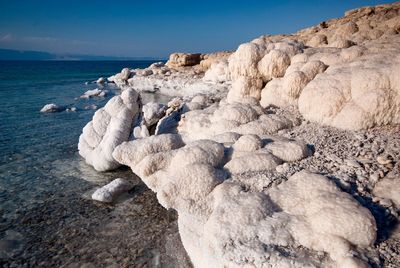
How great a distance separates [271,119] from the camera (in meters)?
8.86

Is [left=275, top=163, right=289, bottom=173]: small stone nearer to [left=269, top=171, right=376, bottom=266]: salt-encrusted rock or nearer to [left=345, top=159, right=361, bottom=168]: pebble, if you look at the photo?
[left=269, top=171, right=376, bottom=266]: salt-encrusted rock

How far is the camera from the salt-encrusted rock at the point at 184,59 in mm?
46344

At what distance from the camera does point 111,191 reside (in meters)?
9.39

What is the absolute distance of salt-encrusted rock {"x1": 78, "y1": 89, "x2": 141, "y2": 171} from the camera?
1160cm

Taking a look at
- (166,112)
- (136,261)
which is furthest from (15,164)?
(136,261)

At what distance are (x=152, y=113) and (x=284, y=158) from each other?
315 inches

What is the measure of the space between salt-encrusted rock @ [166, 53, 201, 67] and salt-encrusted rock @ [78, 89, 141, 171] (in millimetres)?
34873

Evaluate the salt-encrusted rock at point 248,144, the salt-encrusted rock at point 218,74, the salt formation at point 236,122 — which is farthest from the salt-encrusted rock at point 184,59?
the salt-encrusted rock at point 248,144

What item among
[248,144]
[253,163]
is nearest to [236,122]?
[248,144]

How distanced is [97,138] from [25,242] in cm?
579

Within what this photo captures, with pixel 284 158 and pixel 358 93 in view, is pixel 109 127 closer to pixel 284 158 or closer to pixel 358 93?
pixel 284 158

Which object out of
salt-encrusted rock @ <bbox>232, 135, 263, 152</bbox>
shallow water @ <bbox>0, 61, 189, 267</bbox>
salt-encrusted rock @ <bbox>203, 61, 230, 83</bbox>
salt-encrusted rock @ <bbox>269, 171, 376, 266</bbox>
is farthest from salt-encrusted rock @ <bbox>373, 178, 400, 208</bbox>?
salt-encrusted rock @ <bbox>203, 61, 230, 83</bbox>

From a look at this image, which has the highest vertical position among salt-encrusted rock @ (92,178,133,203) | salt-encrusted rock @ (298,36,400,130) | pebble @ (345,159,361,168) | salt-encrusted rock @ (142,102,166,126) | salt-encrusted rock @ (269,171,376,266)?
salt-encrusted rock @ (298,36,400,130)

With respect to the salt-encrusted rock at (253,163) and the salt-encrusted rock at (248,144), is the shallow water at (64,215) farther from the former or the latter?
the salt-encrusted rock at (248,144)
